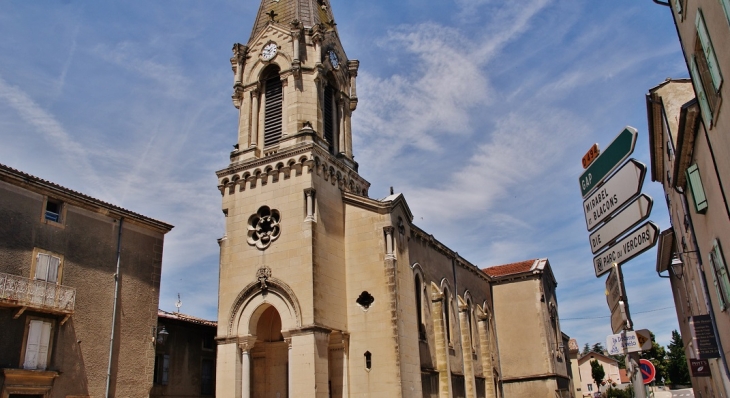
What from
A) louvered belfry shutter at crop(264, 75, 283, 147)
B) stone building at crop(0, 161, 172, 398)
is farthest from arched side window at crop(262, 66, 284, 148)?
stone building at crop(0, 161, 172, 398)

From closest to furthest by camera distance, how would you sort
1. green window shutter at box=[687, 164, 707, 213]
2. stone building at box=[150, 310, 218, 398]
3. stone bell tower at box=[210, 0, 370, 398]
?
green window shutter at box=[687, 164, 707, 213] → stone bell tower at box=[210, 0, 370, 398] → stone building at box=[150, 310, 218, 398]

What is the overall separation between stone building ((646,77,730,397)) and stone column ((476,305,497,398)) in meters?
14.1

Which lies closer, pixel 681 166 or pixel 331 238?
pixel 681 166

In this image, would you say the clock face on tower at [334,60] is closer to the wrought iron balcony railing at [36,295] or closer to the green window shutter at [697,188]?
the wrought iron balcony railing at [36,295]

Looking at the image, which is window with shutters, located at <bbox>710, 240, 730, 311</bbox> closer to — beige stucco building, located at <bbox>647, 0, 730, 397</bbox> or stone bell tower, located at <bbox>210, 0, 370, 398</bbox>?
beige stucco building, located at <bbox>647, 0, 730, 397</bbox>

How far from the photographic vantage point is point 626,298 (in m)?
6.74

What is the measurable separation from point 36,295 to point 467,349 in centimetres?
2187

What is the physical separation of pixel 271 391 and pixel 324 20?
19212 millimetres

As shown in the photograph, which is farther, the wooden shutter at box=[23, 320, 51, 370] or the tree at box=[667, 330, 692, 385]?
the tree at box=[667, 330, 692, 385]

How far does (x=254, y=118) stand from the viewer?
27469mm

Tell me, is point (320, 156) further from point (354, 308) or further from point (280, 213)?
point (354, 308)

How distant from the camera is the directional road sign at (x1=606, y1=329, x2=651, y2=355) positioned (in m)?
6.55

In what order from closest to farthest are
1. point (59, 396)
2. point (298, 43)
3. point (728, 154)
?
point (728, 154), point (59, 396), point (298, 43)

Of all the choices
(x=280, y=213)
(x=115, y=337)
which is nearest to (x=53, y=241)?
(x=115, y=337)
